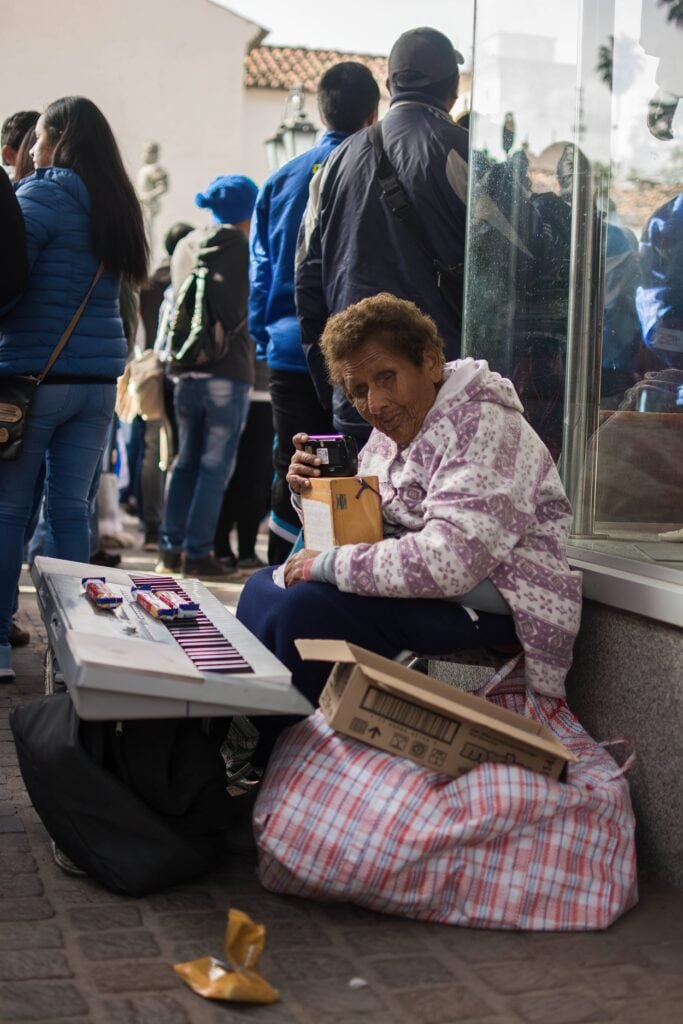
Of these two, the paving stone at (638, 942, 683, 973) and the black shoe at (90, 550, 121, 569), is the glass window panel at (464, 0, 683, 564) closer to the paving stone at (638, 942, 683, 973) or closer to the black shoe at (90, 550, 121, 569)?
the paving stone at (638, 942, 683, 973)

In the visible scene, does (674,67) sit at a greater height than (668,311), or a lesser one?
greater

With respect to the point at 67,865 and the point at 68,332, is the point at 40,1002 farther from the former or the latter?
the point at 68,332

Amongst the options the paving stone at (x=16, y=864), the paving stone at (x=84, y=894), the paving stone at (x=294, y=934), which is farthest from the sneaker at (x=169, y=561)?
the paving stone at (x=294, y=934)

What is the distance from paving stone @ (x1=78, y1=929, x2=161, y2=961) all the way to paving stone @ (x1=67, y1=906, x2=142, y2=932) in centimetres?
3

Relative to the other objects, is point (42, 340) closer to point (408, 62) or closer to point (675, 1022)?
point (408, 62)

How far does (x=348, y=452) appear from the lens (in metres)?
3.82

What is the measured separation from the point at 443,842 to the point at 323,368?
2.42 metres

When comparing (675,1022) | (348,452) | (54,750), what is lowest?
(675,1022)

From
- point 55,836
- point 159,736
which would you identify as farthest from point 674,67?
point 55,836

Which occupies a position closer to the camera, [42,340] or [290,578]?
[290,578]

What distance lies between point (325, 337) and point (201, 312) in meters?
4.34

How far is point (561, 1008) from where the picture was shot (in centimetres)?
259

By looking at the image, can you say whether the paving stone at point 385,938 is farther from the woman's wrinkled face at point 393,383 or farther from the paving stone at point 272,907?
the woman's wrinkled face at point 393,383

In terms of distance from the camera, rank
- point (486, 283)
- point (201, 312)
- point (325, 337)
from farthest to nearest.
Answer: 1. point (201, 312)
2. point (486, 283)
3. point (325, 337)
